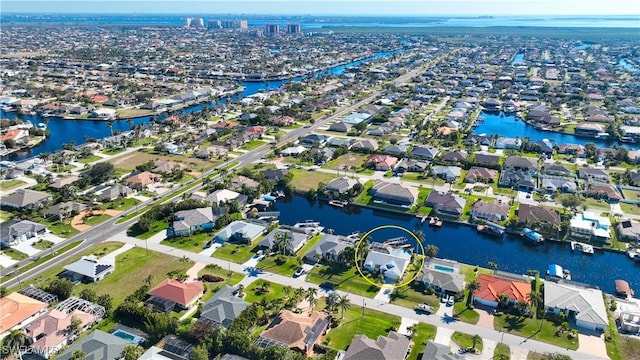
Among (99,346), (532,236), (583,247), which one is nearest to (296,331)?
(99,346)

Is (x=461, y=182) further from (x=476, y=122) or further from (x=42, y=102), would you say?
(x=42, y=102)

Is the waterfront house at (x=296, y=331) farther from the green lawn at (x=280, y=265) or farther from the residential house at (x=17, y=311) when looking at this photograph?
the residential house at (x=17, y=311)

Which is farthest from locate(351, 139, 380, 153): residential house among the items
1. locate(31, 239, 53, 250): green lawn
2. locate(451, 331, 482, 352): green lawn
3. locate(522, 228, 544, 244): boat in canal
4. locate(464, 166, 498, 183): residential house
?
locate(31, 239, 53, 250): green lawn

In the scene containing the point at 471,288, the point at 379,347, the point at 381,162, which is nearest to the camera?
the point at 379,347

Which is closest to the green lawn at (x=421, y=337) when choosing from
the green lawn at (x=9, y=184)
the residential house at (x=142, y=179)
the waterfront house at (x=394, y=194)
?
the waterfront house at (x=394, y=194)

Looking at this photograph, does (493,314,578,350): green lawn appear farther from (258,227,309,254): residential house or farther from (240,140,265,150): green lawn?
(240,140,265,150): green lawn

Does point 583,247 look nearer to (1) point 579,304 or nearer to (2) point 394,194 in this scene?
(1) point 579,304
